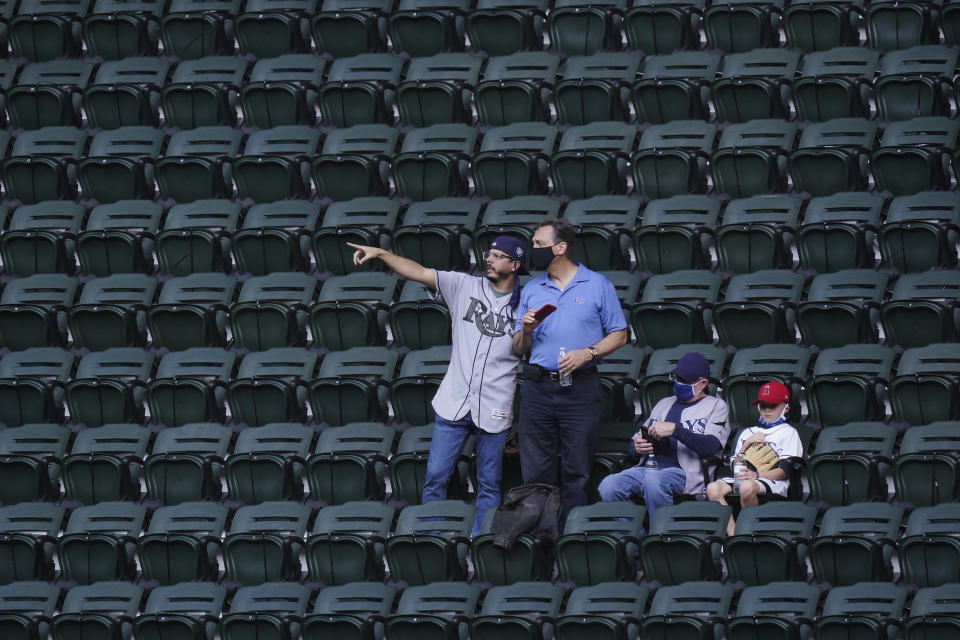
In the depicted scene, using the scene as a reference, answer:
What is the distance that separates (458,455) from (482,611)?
0.95 meters

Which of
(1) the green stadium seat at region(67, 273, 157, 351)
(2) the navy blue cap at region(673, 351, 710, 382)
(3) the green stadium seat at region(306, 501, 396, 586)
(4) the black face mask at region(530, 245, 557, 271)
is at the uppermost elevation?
(4) the black face mask at region(530, 245, 557, 271)

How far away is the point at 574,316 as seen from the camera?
870cm

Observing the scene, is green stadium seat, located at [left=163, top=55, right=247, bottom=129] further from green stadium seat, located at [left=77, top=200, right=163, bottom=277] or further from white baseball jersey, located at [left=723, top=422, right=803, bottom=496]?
white baseball jersey, located at [left=723, top=422, right=803, bottom=496]

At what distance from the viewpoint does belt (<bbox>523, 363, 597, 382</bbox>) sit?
8633mm

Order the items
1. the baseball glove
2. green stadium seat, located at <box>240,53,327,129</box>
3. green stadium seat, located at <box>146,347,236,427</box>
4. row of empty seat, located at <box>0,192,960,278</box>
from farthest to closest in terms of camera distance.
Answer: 1. green stadium seat, located at <box>240,53,327,129</box>
2. row of empty seat, located at <box>0,192,960,278</box>
3. green stadium seat, located at <box>146,347,236,427</box>
4. the baseball glove

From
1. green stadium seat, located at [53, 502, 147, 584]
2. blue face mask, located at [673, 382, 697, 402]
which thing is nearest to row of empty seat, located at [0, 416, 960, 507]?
green stadium seat, located at [53, 502, 147, 584]

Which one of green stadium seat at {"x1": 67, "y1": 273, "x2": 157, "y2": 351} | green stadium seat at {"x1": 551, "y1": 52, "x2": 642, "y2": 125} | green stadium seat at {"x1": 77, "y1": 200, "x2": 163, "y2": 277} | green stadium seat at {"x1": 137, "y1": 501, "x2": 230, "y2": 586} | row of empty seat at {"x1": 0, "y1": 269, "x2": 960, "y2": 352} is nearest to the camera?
green stadium seat at {"x1": 137, "y1": 501, "x2": 230, "y2": 586}

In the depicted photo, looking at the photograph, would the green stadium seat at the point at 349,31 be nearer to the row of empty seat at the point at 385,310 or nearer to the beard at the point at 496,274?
the row of empty seat at the point at 385,310

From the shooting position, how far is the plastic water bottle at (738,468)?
8.47 meters

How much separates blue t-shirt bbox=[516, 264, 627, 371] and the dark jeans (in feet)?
0.39

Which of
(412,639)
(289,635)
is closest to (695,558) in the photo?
(412,639)

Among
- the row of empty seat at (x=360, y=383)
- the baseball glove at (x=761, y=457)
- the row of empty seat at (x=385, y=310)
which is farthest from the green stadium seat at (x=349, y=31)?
the baseball glove at (x=761, y=457)

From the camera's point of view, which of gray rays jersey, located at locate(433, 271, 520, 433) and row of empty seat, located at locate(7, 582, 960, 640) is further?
gray rays jersey, located at locate(433, 271, 520, 433)

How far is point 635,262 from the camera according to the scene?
33.7ft
